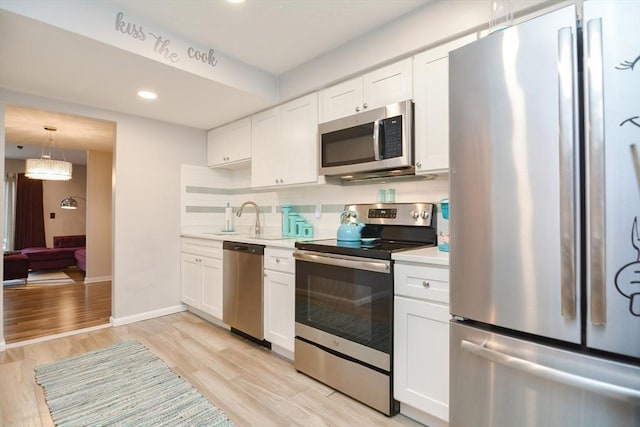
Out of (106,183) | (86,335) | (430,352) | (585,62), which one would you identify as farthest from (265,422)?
(106,183)

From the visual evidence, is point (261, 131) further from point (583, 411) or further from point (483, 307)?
point (583, 411)

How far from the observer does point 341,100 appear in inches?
97.6

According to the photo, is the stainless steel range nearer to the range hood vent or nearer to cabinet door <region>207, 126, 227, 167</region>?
the range hood vent

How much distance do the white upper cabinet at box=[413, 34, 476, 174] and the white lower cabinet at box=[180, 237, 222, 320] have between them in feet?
6.91

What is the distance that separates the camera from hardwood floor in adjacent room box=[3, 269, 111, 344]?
125 inches

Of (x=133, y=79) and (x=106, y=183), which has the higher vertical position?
(x=133, y=79)

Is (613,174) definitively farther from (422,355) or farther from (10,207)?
(10,207)

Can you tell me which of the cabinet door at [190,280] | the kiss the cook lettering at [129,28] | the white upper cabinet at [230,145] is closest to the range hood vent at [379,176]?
the white upper cabinet at [230,145]

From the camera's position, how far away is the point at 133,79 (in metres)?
2.51

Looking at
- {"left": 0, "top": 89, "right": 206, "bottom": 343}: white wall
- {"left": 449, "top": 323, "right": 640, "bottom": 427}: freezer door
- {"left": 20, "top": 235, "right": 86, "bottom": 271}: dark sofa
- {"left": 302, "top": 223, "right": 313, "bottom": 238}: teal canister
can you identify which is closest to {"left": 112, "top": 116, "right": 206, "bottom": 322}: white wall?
{"left": 0, "top": 89, "right": 206, "bottom": 343}: white wall

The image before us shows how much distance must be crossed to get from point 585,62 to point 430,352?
1.35 meters

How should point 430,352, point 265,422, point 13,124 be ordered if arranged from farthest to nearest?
point 13,124
point 265,422
point 430,352

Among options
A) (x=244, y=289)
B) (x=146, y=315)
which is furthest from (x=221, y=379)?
(x=146, y=315)

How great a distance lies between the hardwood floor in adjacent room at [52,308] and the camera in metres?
3.19
